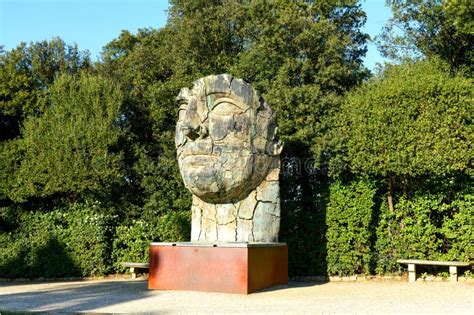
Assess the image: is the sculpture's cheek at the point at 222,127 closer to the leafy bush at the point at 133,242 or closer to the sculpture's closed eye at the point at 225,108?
the sculpture's closed eye at the point at 225,108

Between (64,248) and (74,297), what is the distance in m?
5.79

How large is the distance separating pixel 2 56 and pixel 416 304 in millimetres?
19854

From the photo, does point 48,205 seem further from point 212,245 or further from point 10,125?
point 212,245

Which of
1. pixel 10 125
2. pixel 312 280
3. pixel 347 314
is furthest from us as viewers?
pixel 10 125

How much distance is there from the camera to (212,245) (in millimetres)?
12750

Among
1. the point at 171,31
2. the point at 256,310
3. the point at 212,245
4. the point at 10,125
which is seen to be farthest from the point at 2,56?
the point at 256,310

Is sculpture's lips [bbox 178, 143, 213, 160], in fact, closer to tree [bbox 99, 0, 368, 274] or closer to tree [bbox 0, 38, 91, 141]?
tree [bbox 99, 0, 368, 274]

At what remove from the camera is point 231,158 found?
1390cm

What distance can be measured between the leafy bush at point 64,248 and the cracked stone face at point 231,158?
16.4ft

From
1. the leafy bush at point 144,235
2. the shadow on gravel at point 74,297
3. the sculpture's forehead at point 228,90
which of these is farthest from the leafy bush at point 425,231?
A: the shadow on gravel at point 74,297

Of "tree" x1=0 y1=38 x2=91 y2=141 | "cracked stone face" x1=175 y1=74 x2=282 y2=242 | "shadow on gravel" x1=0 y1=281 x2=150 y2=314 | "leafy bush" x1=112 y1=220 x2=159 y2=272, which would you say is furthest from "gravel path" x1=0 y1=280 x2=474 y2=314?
"tree" x1=0 y1=38 x2=91 y2=141

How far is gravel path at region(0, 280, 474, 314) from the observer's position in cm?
1032

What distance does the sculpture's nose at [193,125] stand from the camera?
14.1 m

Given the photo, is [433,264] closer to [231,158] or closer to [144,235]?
[231,158]
